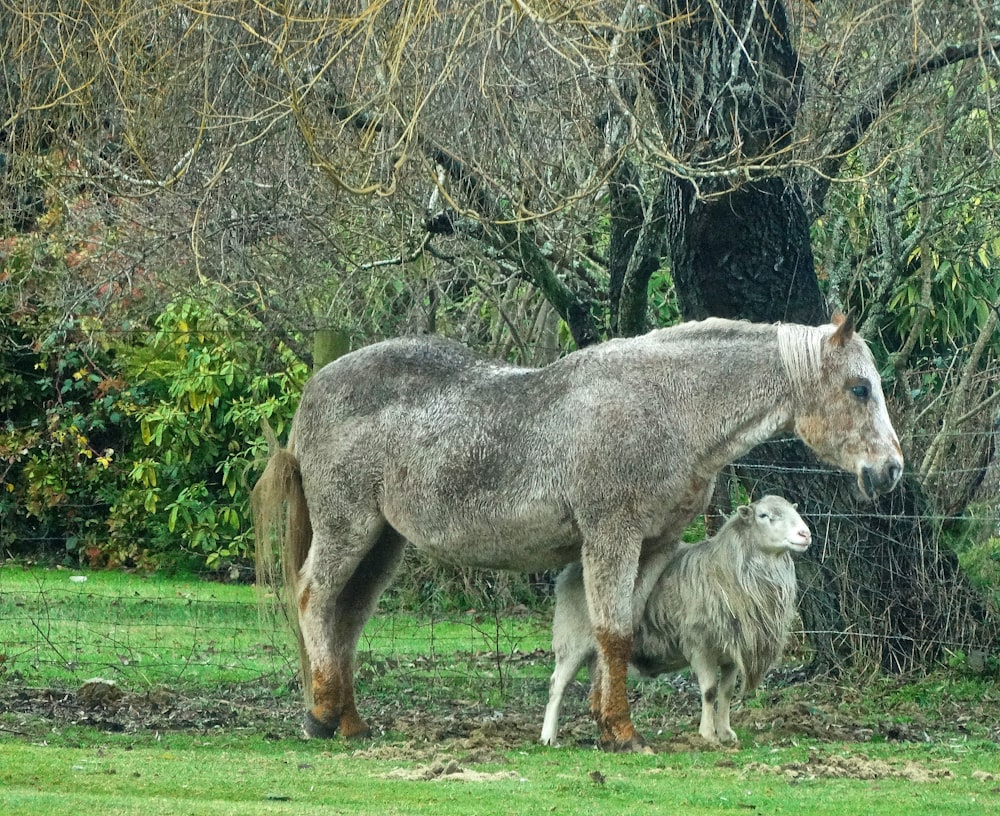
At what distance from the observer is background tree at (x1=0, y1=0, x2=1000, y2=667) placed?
714 cm

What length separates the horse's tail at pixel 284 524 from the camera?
30.2 ft

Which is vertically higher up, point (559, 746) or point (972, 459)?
point (972, 459)

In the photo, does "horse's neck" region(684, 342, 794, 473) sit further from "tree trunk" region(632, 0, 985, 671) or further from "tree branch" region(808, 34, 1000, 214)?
"tree trunk" region(632, 0, 985, 671)

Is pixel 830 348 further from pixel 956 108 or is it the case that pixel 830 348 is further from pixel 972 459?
pixel 972 459

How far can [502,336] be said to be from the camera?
13602 millimetres

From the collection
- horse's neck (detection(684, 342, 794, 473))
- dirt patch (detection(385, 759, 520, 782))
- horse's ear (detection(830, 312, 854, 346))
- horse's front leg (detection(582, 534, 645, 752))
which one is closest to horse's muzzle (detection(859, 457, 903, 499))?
horse's neck (detection(684, 342, 794, 473))

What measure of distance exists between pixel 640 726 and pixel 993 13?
4390mm

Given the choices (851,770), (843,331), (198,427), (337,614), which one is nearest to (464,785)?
(851,770)

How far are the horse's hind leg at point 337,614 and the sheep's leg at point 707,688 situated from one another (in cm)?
187

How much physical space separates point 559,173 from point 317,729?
3.61 m

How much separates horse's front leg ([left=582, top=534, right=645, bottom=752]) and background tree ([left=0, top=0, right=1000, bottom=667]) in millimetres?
1842

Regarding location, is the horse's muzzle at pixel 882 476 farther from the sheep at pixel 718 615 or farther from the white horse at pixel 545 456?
the sheep at pixel 718 615

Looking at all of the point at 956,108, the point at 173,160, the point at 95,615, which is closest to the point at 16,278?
the point at 95,615

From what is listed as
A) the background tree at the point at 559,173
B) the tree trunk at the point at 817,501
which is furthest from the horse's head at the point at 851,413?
the tree trunk at the point at 817,501
